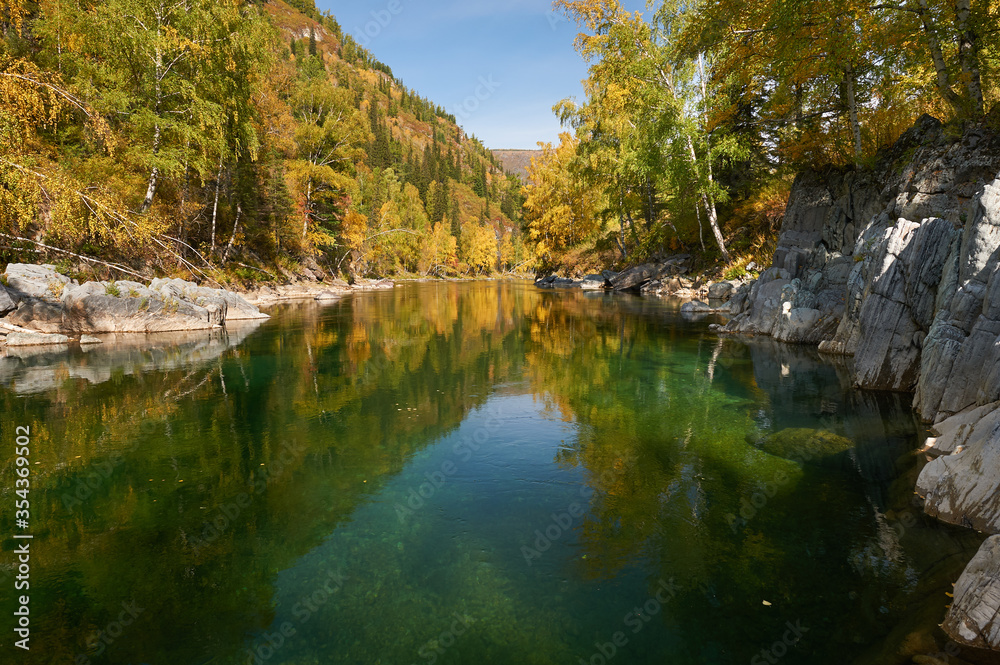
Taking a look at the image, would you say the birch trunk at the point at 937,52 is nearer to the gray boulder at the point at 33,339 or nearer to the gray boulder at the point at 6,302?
the gray boulder at the point at 33,339

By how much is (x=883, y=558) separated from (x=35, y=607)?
880cm

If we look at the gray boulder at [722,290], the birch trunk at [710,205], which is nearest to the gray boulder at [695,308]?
the gray boulder at [722,290]

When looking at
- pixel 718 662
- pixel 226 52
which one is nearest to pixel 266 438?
pixel 718 662

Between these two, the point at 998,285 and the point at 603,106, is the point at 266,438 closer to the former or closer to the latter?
the point at 998,285

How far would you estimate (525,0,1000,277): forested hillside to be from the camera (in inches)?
617

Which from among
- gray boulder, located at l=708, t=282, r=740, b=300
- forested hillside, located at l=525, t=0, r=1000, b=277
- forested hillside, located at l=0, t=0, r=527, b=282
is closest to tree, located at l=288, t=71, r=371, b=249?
forested hillside, located at l=0, t=0, r=527, b=282

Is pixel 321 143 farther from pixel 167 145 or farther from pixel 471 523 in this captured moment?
pixel 471 523

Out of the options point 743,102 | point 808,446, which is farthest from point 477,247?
point 808,446

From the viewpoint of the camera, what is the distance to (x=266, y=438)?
947 cm

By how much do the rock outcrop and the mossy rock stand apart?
2246cm

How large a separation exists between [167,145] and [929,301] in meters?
31.3

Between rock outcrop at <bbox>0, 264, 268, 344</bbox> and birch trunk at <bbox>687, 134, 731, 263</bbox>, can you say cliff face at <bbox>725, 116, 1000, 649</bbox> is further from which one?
rock outcrop at <bbox>0, 264, 268, 344</bbox>

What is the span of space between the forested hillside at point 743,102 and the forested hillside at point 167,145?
20145mm

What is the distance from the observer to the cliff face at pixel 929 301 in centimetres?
602
